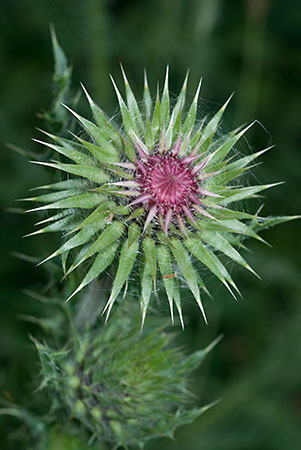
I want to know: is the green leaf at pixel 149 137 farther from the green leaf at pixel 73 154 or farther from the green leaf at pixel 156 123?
the green leaf at pixel 73 154

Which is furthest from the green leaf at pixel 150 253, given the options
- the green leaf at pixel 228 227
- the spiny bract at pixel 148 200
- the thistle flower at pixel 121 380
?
the thistle flower at pixel 121 380

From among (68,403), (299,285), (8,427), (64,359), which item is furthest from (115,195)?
(299,285)

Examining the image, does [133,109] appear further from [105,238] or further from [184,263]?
[184,263]

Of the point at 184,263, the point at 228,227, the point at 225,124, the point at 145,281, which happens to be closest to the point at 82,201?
the point at 145,281

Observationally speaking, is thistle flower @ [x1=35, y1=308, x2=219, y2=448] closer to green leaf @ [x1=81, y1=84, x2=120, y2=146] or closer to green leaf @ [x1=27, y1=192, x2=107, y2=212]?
green leaf @ [x1=27, y1=192, x2=107, y2=212]

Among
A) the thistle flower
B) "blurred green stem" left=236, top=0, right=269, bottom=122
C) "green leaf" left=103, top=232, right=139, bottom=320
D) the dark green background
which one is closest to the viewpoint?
"green leaf" left=103, top=232, right=139, bottom=320

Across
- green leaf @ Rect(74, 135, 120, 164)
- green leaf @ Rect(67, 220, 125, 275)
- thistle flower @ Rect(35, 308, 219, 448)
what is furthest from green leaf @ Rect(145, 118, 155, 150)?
thistle flower @ Rect(35, 308, 219, 448)

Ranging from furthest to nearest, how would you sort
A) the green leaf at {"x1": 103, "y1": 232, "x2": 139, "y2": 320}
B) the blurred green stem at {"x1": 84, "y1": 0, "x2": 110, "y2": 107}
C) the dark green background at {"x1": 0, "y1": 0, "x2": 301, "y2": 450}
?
the blurred green stem at {"x1": 84, "y1": 0, "x2": 110, "y2": 107} → the dark green background at {"x1": 0, "y1": 0, "x2": 301, "y2": 450} → the green leaf at {"x1": 103, "y1": 232, "x2": 139, "y2": 320}

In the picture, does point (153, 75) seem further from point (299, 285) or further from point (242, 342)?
point (242, 342)

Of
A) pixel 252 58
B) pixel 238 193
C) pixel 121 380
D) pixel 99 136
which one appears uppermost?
pixel 252 58
